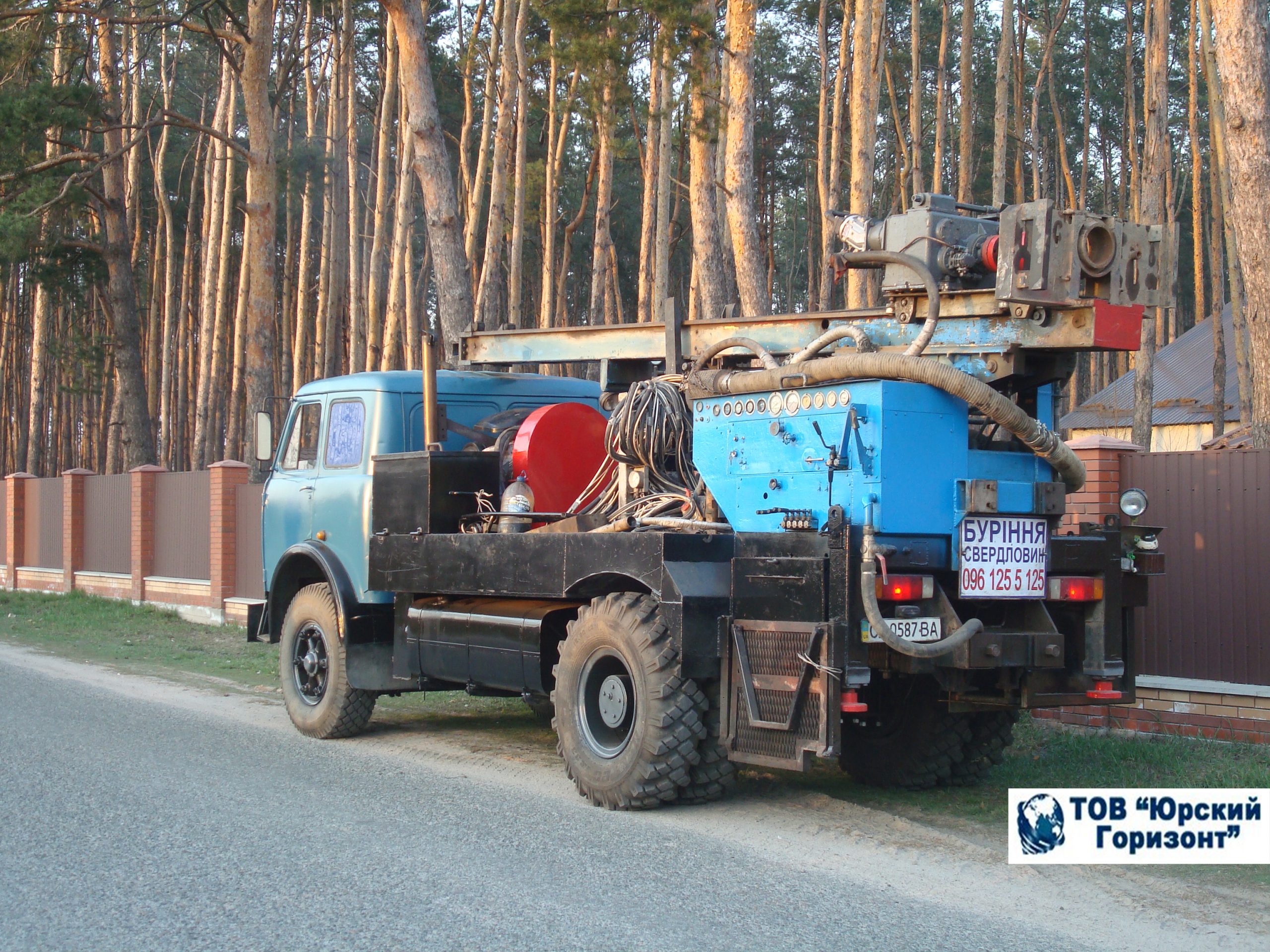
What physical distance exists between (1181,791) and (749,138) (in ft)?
36.7

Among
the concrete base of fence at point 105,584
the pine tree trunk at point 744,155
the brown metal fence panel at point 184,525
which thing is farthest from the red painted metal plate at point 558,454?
the concrete base of fence at point 105,584

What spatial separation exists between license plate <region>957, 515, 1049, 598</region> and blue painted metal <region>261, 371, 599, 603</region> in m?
4.12

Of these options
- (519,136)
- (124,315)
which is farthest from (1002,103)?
(124,315)

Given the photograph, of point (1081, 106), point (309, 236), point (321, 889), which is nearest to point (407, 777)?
A: point (321, 889)

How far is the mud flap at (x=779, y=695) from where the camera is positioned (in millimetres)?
6082

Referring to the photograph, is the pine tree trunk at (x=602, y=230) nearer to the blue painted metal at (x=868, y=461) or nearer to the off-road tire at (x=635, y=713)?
the off-road tire at (x=635, y=713)

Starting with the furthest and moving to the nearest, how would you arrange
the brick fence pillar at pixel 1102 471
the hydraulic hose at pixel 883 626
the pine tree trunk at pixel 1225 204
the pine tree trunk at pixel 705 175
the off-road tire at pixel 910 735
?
the pine tree trunk at pixel 1225 204
the pine tree trunk at pixel 705 175
the brick fence pillar at pixel 1102 471
the off-road tire at pixel 910 735
the hydraulic hose at pixel 883 626

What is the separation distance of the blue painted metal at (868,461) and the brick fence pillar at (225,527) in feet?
46.4

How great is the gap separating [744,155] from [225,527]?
9.74 metres

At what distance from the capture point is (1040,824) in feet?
17.6

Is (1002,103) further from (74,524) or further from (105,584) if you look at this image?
(74,524)

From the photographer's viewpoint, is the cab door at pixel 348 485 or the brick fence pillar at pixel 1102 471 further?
the brick fence pillar at pixel 1102 471

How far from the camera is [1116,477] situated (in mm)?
9922

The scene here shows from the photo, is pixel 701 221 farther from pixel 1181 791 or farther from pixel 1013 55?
pixel 1013 55
